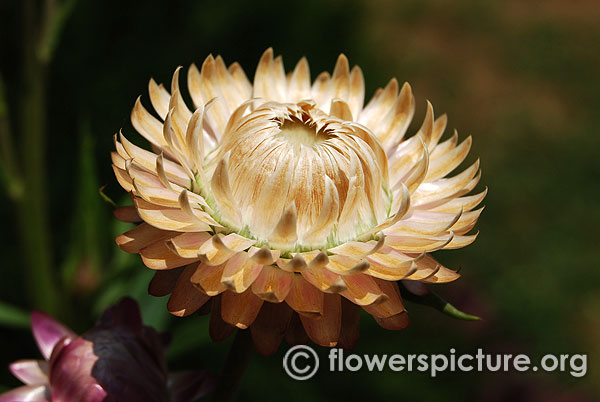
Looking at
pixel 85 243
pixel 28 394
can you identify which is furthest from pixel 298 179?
pixel 85 243

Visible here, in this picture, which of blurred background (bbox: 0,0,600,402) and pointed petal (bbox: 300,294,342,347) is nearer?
pointed petal (bbox: 300,294,342,347)

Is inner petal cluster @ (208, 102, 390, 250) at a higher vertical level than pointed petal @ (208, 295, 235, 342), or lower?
higher

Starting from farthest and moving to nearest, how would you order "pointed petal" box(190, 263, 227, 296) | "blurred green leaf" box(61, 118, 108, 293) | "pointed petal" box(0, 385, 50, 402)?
"blurred green leaf" box(61, 118, 108, 293)
"pointed petal" box(0, 385, 50, 402)
"pointed petal" box(190, 263, 227, 296)

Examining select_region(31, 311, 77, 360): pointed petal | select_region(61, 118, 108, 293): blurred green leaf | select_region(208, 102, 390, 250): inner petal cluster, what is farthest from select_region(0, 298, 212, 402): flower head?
select_region(61, 118, 108, 293): blurred green leaf

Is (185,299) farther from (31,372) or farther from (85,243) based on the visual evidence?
(85,243)

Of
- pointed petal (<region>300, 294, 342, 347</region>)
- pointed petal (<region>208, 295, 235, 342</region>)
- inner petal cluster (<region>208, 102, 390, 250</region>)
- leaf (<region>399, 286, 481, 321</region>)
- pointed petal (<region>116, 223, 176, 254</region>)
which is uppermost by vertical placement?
inner petal cluster (<region>208, 102, 390, 250</region>)

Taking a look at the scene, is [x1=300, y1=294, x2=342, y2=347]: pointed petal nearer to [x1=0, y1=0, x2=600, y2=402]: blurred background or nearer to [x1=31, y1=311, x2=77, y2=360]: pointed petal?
[x1=31, y1=311, x2=77, y2=360]: pointed petal

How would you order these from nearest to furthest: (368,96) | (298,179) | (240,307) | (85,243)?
(240,307)
(298,179)
(85,243)
(368,96)
